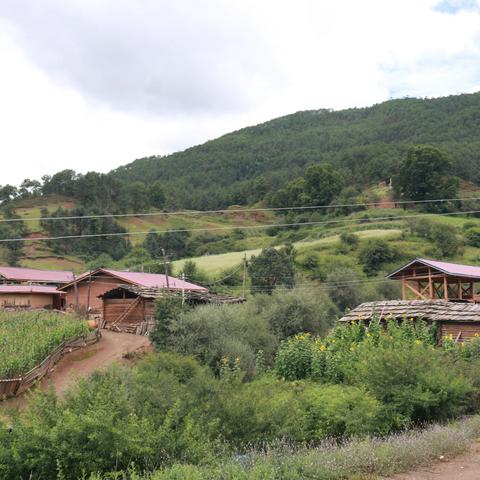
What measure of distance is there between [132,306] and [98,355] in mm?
7909

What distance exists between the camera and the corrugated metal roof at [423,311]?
21125mm

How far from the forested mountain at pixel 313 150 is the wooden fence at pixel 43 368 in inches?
3161

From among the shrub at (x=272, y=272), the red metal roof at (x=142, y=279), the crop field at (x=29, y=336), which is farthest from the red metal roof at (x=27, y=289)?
the shrub at (x=272, y=272)

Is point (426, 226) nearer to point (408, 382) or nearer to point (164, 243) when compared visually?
point (164, 243)

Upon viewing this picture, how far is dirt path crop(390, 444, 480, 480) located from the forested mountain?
93647 mm

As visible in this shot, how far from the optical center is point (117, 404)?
1104 centimetres

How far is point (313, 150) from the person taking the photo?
13612cm

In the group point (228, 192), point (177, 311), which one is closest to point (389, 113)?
point (228, 192)

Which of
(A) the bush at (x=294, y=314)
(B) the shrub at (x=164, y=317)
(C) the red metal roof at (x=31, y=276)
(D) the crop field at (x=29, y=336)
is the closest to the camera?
(D) the crop field at (x=29, y=336)

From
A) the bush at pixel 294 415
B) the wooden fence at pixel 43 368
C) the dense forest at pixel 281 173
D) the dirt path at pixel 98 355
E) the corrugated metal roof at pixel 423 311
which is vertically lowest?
the dirt path at pixel 98 355

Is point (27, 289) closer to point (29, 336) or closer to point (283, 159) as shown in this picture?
point (29, 336)

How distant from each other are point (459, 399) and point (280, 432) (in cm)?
592

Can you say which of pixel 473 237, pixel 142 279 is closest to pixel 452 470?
pixel 142 279

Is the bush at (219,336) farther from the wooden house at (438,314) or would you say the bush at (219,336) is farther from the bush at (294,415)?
the bush at (294,415)
